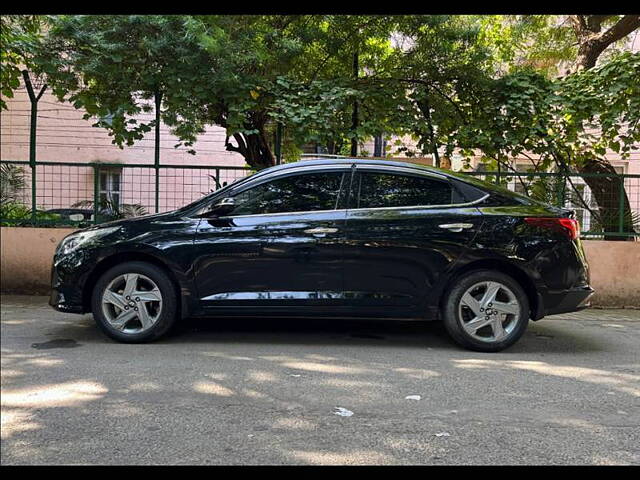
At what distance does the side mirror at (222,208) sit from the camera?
17.2 ft

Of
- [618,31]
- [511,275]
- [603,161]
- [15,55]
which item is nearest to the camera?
[511,275]

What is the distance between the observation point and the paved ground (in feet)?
9.87

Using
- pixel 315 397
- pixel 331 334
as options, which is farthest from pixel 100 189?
pixel 315 397

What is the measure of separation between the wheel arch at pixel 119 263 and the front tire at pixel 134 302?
0.18ft

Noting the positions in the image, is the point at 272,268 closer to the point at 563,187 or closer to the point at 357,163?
the point at 357,163

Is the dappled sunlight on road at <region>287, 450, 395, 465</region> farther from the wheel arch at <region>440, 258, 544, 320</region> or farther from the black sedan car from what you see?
the wheel arch at <region>440, 258, 544, 320</region>

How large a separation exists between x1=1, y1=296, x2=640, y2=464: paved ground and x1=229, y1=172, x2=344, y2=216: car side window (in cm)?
123

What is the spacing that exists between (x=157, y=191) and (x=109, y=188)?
66 centimetres

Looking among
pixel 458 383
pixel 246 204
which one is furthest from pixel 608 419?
pixel 246 204

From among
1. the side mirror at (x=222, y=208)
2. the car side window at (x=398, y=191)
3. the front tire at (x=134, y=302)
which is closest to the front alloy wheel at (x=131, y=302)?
the front tire at (x=134, y=302)

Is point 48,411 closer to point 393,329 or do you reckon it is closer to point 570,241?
point 393,329

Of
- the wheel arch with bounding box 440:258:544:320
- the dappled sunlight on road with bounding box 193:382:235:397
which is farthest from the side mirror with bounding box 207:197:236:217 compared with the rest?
the wheel arch with bounding box 440:258:544:320

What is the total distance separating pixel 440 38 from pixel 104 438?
685cm

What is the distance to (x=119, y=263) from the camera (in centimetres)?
522
